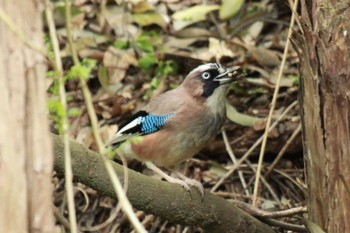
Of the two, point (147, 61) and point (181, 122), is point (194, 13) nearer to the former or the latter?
point (147, 61)

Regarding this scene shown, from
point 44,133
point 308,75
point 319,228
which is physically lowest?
point 319,228

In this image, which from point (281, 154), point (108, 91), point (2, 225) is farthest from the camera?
point (108, 91)

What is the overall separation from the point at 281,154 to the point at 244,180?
1.36 ft

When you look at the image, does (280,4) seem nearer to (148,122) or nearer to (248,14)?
(248,14)

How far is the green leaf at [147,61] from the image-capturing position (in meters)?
8.41

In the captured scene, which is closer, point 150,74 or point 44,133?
point 44,133

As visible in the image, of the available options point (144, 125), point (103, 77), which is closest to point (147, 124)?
point (144, 125)

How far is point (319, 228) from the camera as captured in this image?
17.2 ft

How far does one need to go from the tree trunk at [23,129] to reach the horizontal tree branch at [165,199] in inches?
70.8

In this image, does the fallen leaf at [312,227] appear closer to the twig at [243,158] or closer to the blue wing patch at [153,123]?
the blue wing patch at [153,123]

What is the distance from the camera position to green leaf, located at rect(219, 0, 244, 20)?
8.46 meters

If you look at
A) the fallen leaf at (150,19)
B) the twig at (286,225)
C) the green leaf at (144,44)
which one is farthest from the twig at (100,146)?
the fallen leaf at (150,19)

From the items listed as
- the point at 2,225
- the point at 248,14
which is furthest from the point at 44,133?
the point at 248,14

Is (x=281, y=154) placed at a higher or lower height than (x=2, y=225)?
lower
